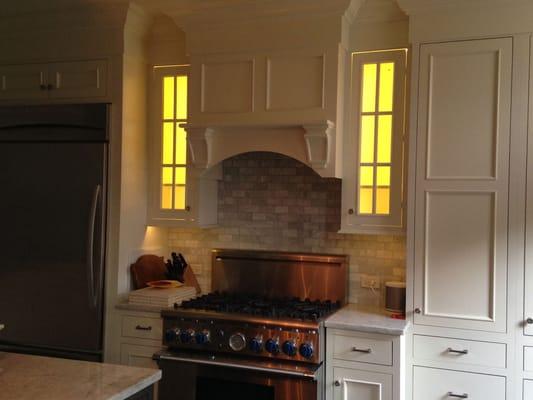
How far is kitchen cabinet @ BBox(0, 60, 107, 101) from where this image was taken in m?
3.69

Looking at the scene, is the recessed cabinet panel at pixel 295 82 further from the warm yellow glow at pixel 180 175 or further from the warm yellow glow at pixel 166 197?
the warm yellow glow at pixel 166 197

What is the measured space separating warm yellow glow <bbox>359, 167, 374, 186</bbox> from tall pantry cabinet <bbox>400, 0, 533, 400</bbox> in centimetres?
30

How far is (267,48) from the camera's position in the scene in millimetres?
3408

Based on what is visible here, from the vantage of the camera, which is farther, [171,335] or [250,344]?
[171,335]

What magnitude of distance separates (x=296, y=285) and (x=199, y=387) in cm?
93

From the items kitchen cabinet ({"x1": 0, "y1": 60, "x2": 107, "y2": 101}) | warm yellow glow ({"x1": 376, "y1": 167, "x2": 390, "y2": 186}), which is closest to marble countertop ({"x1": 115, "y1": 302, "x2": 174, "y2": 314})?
kitchen cabinet ({"x1": 0, "y1": 60, "x2": 107, "y2": 101})

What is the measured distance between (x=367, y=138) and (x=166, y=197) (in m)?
1.39

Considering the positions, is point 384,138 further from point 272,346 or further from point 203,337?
point 203,337

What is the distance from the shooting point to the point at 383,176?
3350 mm

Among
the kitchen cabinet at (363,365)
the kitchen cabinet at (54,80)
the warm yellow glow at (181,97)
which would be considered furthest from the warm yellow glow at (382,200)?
the kitchen cabinet at (54,80)

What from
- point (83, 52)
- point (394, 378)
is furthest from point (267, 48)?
point (394, 378)

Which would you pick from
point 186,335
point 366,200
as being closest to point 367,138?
point 366,200

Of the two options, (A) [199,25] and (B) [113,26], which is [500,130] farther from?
(B) [113,26]

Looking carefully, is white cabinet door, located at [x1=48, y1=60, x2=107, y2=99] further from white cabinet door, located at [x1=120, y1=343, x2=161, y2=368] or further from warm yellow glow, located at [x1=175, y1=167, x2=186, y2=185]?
white cabinet door, located at [x1=120, y1=343, x2=161, y2=368]
